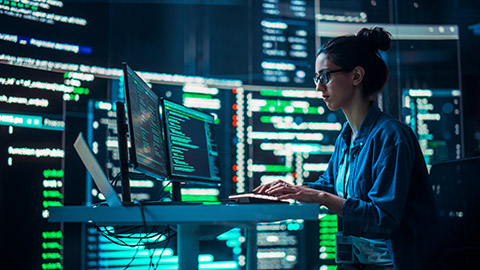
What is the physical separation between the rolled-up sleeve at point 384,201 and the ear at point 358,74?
35cm

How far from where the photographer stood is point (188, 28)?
3.27 m

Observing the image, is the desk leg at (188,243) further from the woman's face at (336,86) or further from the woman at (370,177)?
the woman's face at (336,86)

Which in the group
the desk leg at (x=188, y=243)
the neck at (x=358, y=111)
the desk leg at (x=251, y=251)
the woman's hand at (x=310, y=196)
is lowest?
the desk leg at (x=251, y=251)

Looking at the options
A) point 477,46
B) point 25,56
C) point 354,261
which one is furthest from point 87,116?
point 477,46

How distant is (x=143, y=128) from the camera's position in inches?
63.8

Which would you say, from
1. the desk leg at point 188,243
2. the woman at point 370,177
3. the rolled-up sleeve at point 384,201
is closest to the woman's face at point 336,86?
the woman at point 370,177

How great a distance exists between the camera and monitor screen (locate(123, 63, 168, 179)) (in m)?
1.46

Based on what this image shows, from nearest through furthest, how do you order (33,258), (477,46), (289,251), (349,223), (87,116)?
(349,223) → (33,258) → (87,116) → (289,251) → (477,46)

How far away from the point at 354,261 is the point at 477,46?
2521mm

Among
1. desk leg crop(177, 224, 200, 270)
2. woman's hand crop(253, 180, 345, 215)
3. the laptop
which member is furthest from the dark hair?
the laptop

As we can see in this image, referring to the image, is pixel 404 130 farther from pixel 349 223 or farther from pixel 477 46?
pixel 477 46

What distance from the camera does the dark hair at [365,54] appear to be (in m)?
1.78

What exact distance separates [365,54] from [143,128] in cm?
86

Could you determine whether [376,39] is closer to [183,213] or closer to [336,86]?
[336,86]
